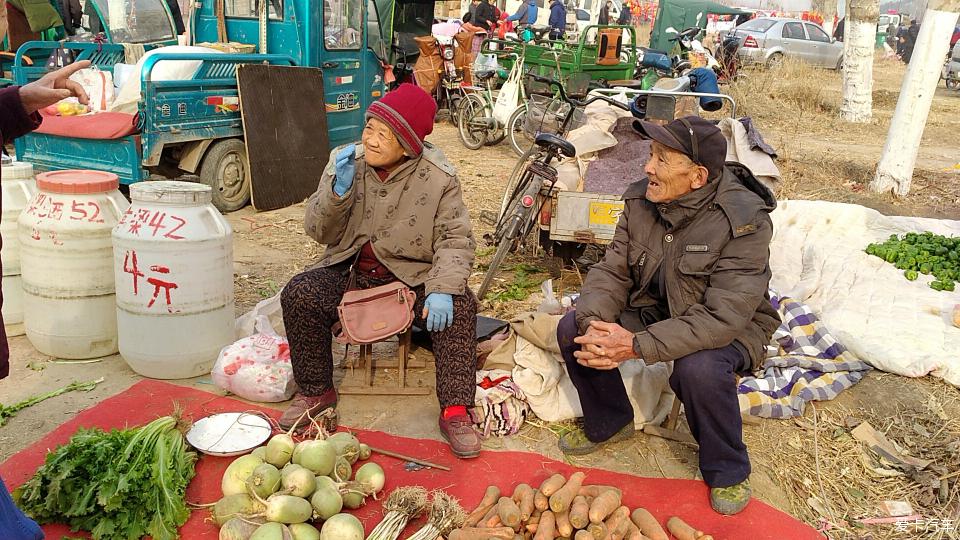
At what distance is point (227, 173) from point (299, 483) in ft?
16.1

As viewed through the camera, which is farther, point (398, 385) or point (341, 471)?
point (398, 385)

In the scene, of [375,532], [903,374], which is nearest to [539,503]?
[375,532]

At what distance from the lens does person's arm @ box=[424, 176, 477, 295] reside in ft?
10.5

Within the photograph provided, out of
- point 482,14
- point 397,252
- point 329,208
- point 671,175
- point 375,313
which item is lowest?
point 375,313

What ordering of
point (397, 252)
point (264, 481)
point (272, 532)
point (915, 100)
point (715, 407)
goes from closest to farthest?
point (272, 532)
point (264, 481)
point (715, 407)
point (397, 252)
point (915, 100)

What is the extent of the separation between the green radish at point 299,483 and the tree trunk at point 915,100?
24.6 ft

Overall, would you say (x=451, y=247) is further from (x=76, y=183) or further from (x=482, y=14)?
(x=482, y=14)

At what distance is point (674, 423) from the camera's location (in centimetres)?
346

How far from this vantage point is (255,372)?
11.6ft

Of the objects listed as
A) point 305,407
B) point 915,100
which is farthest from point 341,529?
point 915,100

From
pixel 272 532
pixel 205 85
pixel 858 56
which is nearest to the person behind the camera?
pixel 272 532

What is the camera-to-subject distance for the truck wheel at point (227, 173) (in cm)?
663

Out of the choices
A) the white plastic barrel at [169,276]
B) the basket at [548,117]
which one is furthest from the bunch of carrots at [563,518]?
the basket at [548,117]

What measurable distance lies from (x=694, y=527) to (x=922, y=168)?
29.3ft
